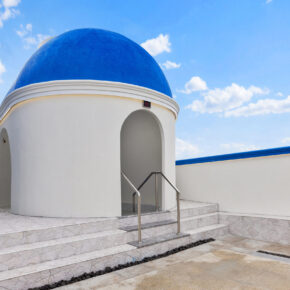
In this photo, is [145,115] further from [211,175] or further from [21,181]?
[21,181]

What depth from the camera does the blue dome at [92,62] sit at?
6.10 meters

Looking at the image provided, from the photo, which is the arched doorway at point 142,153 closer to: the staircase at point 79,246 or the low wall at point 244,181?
the low wall at point 244,181

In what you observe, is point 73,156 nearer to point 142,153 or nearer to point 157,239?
point 157,239

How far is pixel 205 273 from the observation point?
13.9 ft

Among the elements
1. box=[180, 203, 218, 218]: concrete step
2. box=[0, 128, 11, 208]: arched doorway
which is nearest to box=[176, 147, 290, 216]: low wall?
box=[180, 203, 218, 218]: concrete step

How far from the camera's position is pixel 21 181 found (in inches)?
247

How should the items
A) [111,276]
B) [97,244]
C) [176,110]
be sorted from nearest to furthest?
[111,276] < [97,244] < [176,110]

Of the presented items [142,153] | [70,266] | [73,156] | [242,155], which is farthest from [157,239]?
[242,155]

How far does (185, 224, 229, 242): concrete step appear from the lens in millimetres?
6064

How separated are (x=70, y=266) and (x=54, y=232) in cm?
87

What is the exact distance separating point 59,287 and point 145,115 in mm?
5571

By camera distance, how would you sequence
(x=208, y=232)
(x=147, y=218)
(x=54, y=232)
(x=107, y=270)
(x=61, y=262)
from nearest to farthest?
(x=61, y=262) → (x=107, y=270) → (x=54, y=232) → (x=147, y=218) → (x=208, y=232)

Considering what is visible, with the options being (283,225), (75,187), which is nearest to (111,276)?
(75,187)

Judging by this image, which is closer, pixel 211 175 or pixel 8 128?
pixel 8 128
